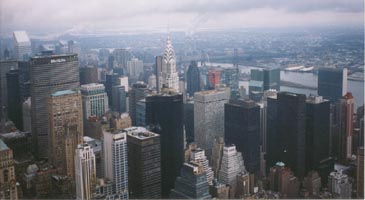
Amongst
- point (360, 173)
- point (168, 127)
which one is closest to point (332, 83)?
Result: point (360, 173)

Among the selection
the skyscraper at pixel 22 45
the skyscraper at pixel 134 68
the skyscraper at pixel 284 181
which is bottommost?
the skyscraper at pixel 284 181

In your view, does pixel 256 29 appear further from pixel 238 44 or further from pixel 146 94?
pixel 146 94

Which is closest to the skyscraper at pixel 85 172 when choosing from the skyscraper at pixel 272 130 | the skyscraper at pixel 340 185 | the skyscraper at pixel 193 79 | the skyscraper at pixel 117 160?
the skyscraper at pixel 117 160

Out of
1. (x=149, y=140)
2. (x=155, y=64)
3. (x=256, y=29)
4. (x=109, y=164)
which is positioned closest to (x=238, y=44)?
Answer: (x=256, y=29)

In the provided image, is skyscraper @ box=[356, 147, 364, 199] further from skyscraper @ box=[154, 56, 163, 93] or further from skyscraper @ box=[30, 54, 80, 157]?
skyscraper @ box=[30, 54, 80, 157]

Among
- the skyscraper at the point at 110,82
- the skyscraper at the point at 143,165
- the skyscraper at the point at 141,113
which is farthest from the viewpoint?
the skyscraper at the point at 110,82

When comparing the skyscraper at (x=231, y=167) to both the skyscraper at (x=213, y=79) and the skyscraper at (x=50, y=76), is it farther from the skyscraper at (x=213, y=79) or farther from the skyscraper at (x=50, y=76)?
the skyscraper at (x=50, y=76)

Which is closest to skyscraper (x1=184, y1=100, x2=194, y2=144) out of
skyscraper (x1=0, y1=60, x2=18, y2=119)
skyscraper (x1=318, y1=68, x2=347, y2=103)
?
skyscraper (x1=318, y1=68, x2=347, y2=103)
